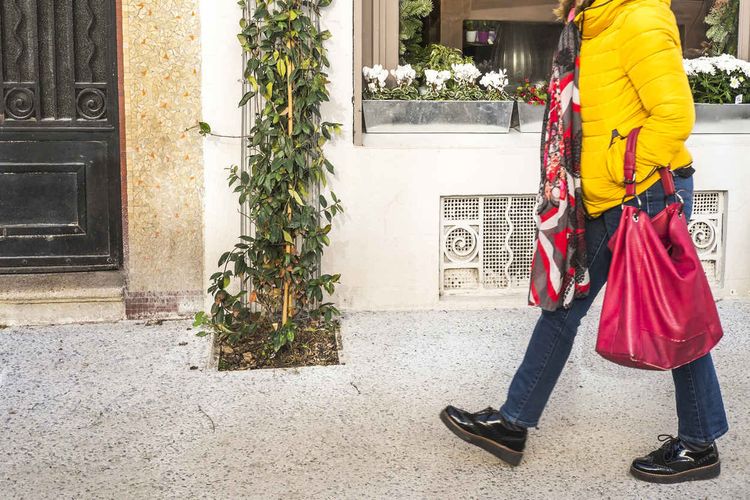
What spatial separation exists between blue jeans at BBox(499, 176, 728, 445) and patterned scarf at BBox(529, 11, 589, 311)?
62 millimetres

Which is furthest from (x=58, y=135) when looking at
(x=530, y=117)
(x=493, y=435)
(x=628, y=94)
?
(x=628, y=94)

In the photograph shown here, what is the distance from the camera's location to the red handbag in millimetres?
3371

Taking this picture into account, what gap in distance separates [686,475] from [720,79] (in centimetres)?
336

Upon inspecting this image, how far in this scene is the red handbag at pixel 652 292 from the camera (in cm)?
337

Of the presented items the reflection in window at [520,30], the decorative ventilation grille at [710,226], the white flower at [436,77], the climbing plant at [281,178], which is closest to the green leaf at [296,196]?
the climbing plant at [281,178]

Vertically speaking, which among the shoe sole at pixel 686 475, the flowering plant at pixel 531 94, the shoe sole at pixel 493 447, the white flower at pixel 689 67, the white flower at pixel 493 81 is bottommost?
the shoe sole at pixel 686 475

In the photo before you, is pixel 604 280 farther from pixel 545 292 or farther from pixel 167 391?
pixel 167 391

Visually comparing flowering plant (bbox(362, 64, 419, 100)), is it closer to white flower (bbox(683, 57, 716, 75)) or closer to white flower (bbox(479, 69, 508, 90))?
white flower (bbox(479, 69, 508, 90))

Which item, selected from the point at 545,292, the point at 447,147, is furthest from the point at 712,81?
the point at 545,292

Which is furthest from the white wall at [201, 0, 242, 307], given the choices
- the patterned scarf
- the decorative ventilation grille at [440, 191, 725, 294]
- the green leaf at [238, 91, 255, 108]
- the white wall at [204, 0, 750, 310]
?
the patterned scarf

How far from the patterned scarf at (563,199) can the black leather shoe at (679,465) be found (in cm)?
72

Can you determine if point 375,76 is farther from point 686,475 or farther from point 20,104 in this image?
point 686,475

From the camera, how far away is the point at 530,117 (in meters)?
6.15

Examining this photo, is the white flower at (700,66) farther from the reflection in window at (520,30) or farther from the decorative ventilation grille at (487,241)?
the decorative ventilation grille at (487,241)
